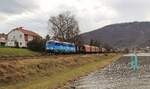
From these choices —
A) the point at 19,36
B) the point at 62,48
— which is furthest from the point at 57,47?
the point at 19,36

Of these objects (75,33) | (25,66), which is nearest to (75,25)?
(75,33)

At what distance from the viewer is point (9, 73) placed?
3762cm

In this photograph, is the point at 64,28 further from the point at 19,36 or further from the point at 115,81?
the point at 115,81

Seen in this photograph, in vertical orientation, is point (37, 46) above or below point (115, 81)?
above

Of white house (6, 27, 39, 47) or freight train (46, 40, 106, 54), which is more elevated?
white house (6, 27, 39, 47)

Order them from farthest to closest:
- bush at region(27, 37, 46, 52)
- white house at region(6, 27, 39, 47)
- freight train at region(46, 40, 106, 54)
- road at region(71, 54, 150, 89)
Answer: white house at region(6, 27, 39, 47), bush at region(27, 37, 46, 52), freight train at region(46, 40, 106, 54), road at region(71, 54, 150, 89)

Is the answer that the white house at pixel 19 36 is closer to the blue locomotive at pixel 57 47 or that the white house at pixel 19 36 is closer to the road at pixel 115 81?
the blue locomotive at pixel 57 47

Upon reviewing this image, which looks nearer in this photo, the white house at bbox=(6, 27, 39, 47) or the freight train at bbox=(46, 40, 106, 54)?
the freight train at bbox=(46, 40, 106, 54)

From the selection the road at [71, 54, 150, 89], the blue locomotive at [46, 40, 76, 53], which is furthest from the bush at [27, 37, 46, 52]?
the road at [71, 54, 150, 89]

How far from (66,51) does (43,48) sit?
6.27 metres

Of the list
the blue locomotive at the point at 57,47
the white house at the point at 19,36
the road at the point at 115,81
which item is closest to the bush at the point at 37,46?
the blue locomotive at the point at 57,47

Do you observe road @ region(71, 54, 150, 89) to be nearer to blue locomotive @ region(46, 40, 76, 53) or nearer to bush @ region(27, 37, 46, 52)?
blue locomotive @ region(46, 40, 76, 53)

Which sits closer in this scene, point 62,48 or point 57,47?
point 57,47

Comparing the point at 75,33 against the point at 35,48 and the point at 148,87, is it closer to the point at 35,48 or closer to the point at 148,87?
the point at 35,48
